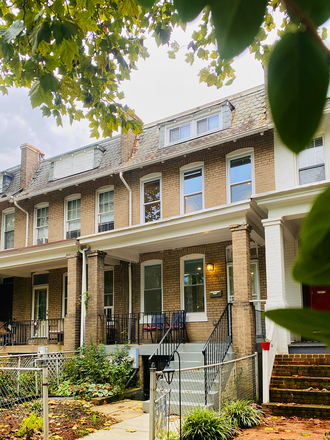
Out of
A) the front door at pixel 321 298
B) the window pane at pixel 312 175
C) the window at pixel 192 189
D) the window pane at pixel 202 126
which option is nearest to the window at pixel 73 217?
the window at pixel 192 189

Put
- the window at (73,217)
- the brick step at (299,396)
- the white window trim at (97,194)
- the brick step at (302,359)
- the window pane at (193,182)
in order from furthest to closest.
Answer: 1. the window at (73,217)
2. the white window trim at (97,194)
3. the window pane at (193,182)
4. the brick step at (302,359)
5. the brick step at (299,396)

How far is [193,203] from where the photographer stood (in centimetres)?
1385

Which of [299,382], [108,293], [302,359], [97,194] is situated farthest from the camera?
[97,194]

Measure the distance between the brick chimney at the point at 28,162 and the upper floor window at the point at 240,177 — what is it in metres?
10.0

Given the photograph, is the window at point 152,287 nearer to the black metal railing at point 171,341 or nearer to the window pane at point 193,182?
the black metal railing at point 171,341

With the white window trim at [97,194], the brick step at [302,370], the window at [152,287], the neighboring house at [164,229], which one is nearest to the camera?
the brick step at [302,370]

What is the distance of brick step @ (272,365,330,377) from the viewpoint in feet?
29.8

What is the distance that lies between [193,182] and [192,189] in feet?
0.77

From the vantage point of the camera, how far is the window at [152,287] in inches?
579

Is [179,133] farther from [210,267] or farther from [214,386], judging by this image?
[214,386]

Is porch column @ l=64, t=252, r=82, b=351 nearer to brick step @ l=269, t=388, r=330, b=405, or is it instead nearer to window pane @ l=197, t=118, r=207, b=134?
window pane @ l=197, t=118, r=207, b=134

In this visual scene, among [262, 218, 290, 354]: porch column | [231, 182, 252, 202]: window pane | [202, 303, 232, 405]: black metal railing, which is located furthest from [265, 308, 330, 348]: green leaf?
[231, 182, 252, 202]: window pane

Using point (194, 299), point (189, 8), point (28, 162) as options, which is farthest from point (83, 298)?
point (189, 8)

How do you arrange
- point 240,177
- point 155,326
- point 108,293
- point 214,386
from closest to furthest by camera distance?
1. point 214,386
2. point 240,177
3. point 155,326
4. point 108,293
